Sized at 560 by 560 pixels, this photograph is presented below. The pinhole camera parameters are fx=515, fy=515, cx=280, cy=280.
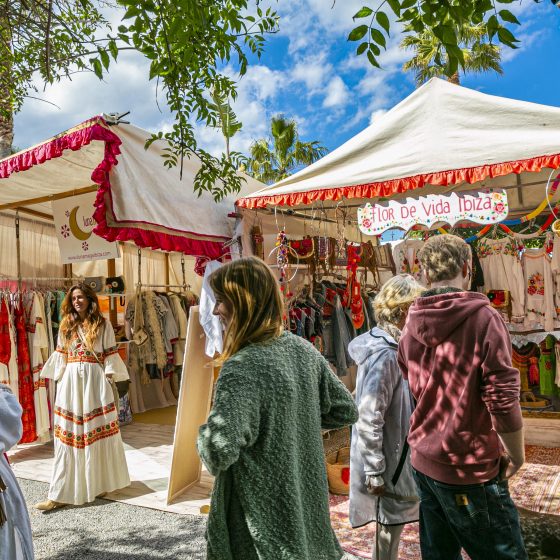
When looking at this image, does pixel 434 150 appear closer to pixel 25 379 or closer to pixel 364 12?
pixel 364 12

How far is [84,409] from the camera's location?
4363 mm

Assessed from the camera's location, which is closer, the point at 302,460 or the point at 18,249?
the point at 302,460

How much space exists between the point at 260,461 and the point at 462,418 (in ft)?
2.57

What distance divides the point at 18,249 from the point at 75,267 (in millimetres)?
1697

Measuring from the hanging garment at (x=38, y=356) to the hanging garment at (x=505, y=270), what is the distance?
16.9 feet

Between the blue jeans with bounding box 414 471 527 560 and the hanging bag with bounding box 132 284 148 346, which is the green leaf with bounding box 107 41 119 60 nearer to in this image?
the blue jeans with bounding box 414 471 527 560

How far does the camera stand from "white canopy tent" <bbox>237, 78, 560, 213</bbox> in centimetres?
381

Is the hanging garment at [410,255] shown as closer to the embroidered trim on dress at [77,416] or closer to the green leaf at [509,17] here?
the embroidered trim on dress at [77,416]

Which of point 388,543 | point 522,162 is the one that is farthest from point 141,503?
point 522,162

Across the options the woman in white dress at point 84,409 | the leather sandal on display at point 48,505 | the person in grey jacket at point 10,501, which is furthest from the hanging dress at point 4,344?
the person in grey jacket at point 10,501

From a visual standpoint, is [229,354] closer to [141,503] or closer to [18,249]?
[141,503]

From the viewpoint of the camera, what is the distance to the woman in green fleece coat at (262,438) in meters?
1.55

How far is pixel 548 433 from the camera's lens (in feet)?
18.1

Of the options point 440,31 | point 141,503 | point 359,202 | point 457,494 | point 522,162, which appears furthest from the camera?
point 359,202
